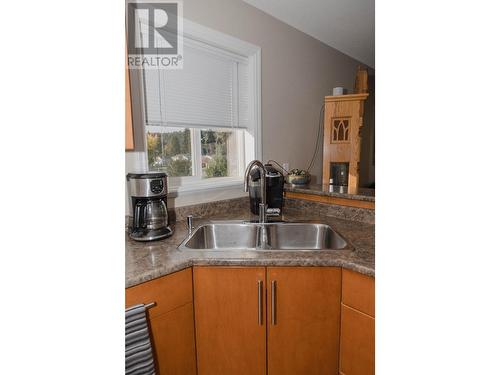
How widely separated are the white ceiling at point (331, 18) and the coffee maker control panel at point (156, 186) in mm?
1551

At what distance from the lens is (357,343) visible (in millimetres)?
1087

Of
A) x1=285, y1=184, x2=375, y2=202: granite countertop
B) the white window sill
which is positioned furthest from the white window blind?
x1=285, y1=184, x2=375, y2=202: granite countertop

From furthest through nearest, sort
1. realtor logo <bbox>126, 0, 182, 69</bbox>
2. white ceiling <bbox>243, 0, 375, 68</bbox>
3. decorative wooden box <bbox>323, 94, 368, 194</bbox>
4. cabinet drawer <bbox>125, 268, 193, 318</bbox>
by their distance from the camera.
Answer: decorative wooden box <bbox>323, 94, 368, 194</bbox> < white ceiling <bbox>243, 0, 375, 68</bbox> < realtor logo <bbox>126, 0, 182, 69</bbox> < cabinet drawer <bbox>125, 268, 193, 318</bbox>

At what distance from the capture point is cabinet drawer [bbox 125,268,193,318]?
95 centimetres

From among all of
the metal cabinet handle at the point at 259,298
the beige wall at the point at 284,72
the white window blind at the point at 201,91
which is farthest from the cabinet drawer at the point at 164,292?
the beige wall at the point at 284,72

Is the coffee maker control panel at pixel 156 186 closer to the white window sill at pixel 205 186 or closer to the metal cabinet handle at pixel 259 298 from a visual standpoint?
the white window sill at pixel 205 186

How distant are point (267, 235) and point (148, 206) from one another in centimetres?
67

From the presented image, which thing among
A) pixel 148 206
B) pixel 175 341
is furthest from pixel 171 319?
pixel 148 206

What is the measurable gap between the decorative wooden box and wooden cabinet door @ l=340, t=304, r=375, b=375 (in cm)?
132

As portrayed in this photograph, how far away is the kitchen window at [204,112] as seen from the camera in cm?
167

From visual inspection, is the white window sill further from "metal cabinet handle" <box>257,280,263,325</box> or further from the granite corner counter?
"metal cabinet handle" <box>257,280,263,325</box>

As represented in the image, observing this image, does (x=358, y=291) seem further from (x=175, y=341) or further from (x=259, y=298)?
(x=175, y=341)
